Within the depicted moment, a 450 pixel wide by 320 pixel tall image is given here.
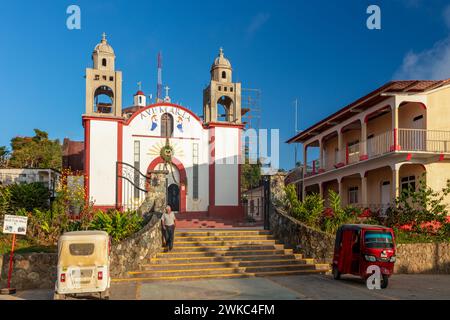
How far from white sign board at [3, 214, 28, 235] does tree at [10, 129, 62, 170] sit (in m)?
22.7

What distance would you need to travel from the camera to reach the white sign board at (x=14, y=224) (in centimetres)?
1108

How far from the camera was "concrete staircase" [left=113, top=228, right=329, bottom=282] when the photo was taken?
40.7 feet

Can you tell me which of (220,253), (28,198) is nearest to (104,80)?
(28,198)

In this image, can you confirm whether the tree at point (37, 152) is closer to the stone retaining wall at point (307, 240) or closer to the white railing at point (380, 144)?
the white railing at point (380, 144)

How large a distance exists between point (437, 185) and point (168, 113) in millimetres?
13968

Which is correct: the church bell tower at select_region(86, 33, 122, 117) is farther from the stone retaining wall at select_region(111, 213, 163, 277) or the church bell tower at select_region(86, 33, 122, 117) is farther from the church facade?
the stone retaining wall at select_region(111, 213, 163, 277)

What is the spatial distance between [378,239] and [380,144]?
11469 mm

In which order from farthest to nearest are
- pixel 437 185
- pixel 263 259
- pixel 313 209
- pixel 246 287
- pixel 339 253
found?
pixel 437 185 → pixel 313 209 → pixel 263 259 → pixel 339 253 → pixel 246 287

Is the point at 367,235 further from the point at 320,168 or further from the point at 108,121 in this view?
the point at 320,168

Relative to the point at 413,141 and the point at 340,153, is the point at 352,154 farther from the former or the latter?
the point at 413,141

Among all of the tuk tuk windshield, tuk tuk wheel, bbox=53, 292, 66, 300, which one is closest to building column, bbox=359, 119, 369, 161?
the tuk tuk windshield

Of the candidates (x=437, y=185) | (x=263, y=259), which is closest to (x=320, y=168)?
(x=437, y=185)
